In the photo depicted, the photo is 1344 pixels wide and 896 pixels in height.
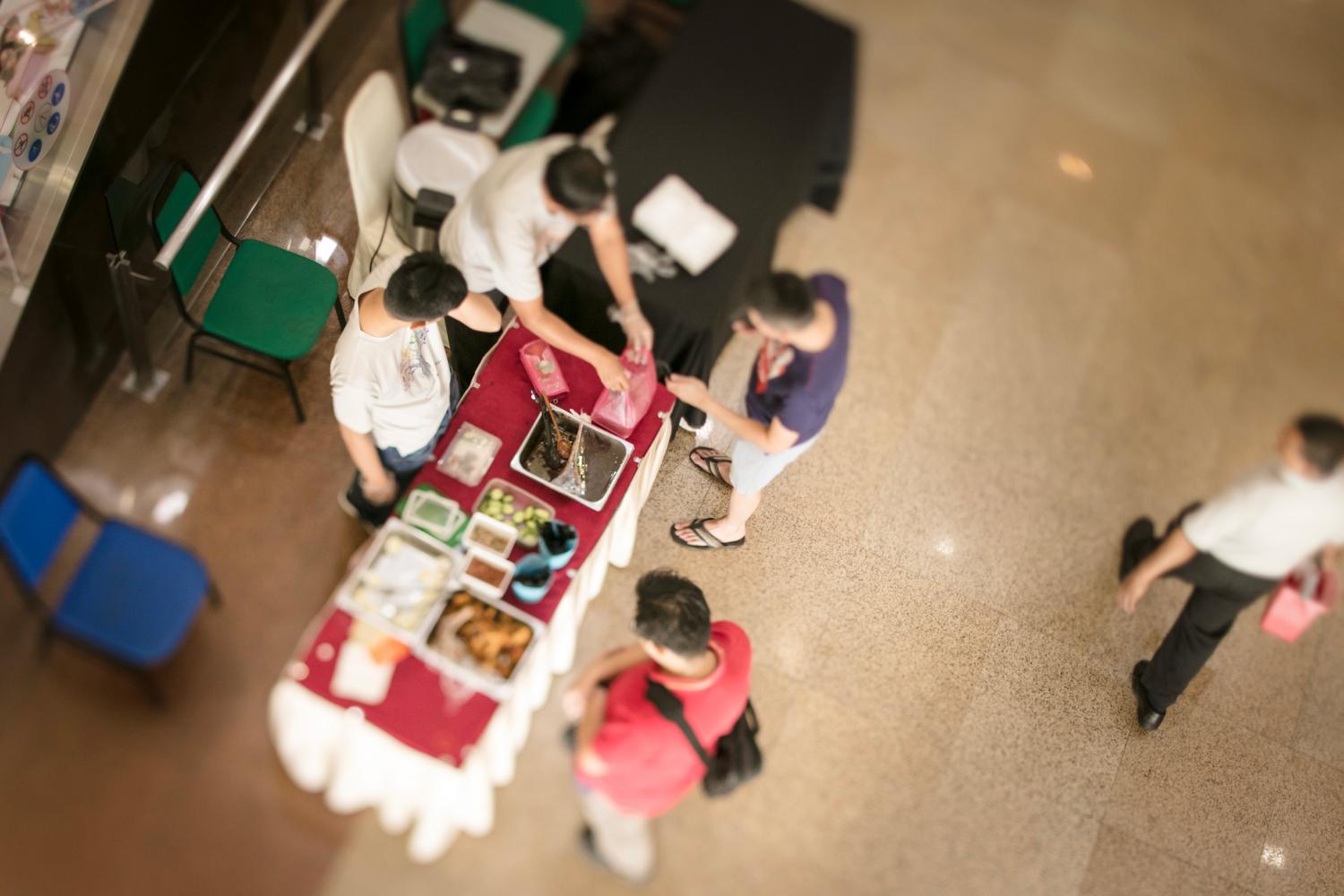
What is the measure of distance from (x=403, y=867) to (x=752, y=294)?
2.02 metres

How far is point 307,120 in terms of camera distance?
13.0ft

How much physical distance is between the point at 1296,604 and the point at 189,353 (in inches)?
147

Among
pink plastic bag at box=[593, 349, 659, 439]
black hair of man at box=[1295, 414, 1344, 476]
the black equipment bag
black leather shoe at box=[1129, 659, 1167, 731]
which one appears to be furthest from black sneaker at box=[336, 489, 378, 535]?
black hair of man at box=[1295, 414, 1344, 476]

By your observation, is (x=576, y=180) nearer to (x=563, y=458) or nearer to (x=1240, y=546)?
(x=563, y=458)

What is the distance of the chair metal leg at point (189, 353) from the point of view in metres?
3.65

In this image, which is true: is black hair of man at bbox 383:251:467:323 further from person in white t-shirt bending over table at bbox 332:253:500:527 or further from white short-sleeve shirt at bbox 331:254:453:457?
white short-sleeve shirt at bbox 331:254:453:457

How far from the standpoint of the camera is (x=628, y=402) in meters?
3.51

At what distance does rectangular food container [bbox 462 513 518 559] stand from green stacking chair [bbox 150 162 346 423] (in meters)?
0.88

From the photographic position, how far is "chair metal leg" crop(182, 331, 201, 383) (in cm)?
365

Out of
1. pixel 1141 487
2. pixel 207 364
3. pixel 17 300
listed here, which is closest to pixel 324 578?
pixel 207 364

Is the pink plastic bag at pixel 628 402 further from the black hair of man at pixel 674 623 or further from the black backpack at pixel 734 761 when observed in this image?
the black backpack at pixel 734 761

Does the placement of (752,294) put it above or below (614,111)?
above

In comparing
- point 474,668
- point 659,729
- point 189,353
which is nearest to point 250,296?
point 189,353

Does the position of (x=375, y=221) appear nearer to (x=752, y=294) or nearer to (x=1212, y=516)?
(x=752, y=294)
